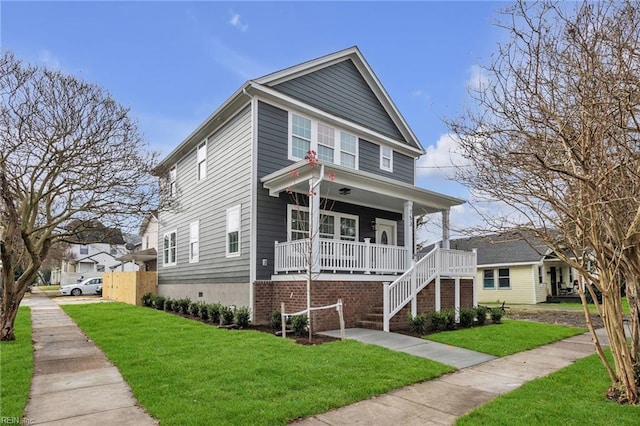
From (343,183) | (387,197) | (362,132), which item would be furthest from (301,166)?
(362,132)

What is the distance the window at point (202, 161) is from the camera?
52.2 feet

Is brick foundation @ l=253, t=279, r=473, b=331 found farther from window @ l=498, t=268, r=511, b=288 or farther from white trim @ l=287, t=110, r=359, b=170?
window @ l=498, t=268, r=511, b=288

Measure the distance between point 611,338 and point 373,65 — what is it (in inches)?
544

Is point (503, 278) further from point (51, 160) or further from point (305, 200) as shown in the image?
point (51, 160)

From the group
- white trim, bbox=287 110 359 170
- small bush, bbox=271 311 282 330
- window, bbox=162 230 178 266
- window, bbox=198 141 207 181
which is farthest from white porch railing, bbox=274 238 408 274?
window, bbox=162 230 178 266

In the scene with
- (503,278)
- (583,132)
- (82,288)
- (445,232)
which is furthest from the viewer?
(82,288)

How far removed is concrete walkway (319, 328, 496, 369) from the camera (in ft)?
25.5

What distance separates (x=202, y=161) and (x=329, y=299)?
8.11 m

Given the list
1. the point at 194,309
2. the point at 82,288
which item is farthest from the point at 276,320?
the point at 82,288

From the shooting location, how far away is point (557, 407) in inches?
198

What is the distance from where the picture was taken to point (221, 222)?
557 inches

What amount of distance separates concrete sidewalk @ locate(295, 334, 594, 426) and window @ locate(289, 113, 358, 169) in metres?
8.47

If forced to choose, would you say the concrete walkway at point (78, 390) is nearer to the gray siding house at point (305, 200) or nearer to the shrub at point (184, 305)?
the gray siding house at point (305, 200)

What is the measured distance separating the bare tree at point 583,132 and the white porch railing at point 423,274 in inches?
221
